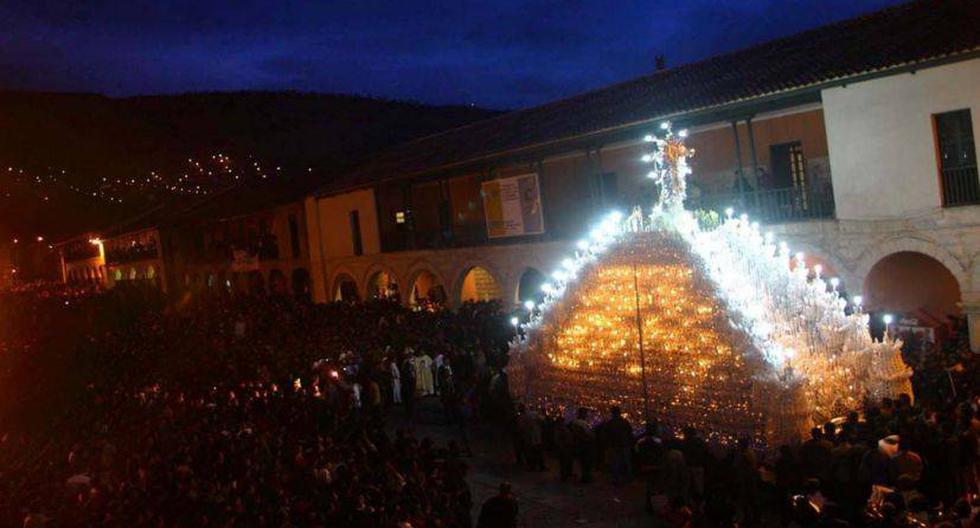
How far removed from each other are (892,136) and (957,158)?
121 cm

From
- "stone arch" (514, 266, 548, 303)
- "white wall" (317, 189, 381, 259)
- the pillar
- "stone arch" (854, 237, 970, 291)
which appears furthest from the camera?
"white wall" (317, 189, 381, 259)

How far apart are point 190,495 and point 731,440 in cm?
681

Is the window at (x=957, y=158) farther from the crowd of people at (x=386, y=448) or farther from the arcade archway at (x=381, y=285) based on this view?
the arcade archway at (x=381, y=285)

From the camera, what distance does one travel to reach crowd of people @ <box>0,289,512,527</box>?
9867 mm

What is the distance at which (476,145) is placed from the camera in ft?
89.8

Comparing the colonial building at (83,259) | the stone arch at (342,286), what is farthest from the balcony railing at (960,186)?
the colonial building at (83,259)

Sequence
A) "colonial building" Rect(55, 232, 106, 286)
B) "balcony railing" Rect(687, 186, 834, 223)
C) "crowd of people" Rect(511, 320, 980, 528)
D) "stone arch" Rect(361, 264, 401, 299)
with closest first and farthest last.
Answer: "crowd of people" Rect(511, 320, 980, 528) < "balcony railing" Rect(687, 186, 834, 223) < "stone arch" Rect(361, 264, 401, 299) < "colonial building" Rect(55, 232, 106, 286)

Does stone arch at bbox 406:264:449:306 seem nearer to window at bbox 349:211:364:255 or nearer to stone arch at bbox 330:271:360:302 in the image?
window at bbox 349:211:364:255

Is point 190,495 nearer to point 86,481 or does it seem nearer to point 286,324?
point 86,481

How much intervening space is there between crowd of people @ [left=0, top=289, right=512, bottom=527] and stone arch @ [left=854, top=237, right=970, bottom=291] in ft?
24.6

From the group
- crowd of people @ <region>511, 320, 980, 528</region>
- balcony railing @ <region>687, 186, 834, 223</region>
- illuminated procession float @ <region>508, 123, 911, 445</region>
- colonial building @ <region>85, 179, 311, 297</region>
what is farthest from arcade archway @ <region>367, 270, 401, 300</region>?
crowd of people @ <region>511, 320, 980, 528</region>

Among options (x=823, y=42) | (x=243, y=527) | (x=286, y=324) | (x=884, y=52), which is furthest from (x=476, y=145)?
(x=243, y=527)

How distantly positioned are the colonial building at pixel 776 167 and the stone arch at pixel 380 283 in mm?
186

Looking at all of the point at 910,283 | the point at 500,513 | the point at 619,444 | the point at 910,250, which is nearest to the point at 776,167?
the point at 910,283
